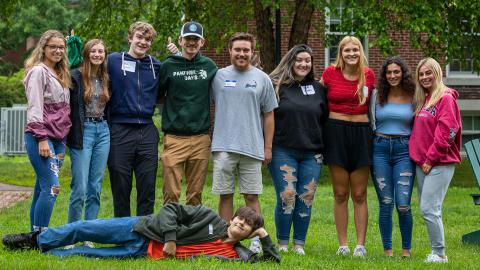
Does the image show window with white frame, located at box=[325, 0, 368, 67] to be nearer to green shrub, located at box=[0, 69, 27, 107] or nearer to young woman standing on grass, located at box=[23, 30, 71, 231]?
green shrub, located at box=[0, 69, 27, 107]

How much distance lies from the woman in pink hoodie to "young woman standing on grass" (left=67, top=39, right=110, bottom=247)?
3058mm

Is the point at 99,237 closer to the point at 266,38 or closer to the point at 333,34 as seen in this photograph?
the point at 266,38

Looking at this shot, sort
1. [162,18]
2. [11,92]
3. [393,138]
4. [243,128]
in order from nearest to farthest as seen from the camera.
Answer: [243,128]
[393,138]
[162,18]
[11,92]

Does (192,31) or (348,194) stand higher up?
(192,31)

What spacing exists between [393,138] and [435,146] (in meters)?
0.48

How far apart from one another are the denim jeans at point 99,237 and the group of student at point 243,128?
44 centimetres

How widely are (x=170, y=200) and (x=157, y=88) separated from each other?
44.0 inches

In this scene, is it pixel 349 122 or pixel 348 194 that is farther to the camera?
pixel 348 194

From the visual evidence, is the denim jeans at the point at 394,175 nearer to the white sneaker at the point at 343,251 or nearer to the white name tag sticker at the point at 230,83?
the white sneaker at the point at 343,251


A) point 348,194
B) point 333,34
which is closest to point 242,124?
point 348,194

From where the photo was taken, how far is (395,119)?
29.5ft

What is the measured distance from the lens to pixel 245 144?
28.8 ft

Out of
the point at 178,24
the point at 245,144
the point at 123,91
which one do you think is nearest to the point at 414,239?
the point at 245,144

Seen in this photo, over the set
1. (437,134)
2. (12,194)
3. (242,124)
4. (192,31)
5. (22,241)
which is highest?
(192,31)
